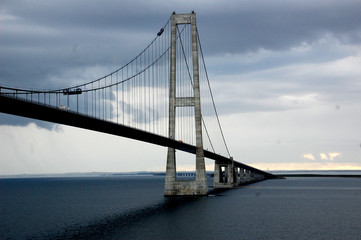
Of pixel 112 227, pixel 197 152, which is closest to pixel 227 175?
pixel 197 152

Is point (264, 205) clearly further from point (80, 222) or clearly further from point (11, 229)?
point (11, 229)

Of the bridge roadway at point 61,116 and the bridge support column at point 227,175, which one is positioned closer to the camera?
the bridge roadway at point 61,116

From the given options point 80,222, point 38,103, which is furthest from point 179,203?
point 38,103

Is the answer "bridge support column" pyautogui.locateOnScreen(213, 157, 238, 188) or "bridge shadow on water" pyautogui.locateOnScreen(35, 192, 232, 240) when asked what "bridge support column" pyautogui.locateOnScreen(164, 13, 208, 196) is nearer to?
"bridge shadow on water" pyautogui.locateOnScreen(35, 192, 232, 240)

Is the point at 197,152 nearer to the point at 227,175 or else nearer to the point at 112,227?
the point at 112,227

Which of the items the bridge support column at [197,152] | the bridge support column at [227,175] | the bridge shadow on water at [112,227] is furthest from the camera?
the bridge support column at [227,175]

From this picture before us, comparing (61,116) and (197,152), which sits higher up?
(61,116)

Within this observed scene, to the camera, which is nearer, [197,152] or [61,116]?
[61,116]

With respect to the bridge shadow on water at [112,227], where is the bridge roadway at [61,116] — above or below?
above

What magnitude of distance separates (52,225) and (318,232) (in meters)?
28.2

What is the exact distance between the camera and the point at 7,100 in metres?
36.4

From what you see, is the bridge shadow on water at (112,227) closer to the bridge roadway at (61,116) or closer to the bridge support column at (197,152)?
the bridge roadway at (61,116)

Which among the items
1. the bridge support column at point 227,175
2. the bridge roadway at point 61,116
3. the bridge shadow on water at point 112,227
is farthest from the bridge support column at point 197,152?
the bridge support column at point 227,175

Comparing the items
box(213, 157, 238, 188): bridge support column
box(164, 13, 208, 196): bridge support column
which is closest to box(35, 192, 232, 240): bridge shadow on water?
box(164, 13, 208, 196): bridge support column
